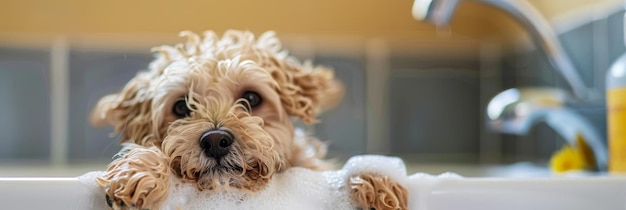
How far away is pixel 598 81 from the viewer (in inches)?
47.1

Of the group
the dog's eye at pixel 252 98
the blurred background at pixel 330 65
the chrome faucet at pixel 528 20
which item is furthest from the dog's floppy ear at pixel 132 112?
the blurred background at pixel 330 65

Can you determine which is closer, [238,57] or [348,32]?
[238,57]

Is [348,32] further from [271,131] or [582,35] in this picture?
[271,131]

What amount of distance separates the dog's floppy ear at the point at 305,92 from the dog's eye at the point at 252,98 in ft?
0.16

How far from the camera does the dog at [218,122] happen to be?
0.66 m

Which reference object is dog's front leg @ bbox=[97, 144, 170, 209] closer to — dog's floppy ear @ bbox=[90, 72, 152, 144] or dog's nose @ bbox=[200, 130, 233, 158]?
dog's nose @ bbox=[200, 130, 233, 158]

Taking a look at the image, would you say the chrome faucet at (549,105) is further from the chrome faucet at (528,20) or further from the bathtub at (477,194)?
the bathtub at (477,194)

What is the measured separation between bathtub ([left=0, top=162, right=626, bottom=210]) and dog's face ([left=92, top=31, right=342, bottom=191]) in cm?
12

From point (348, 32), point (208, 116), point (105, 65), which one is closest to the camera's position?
point (208, 116)

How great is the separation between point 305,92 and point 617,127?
1.40 ft

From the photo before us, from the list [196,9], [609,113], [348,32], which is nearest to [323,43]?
[348,32]

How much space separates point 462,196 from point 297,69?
0.36 m

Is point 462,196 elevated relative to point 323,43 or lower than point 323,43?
lower

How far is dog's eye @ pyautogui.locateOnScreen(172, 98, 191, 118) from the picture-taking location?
810 mm
